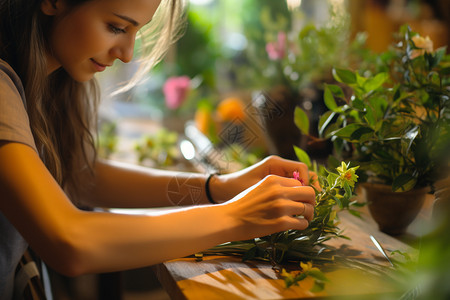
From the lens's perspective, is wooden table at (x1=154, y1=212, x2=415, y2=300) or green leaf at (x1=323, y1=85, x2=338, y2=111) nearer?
wooden table at (x1=154, y1=212, x2=415, y2=300)

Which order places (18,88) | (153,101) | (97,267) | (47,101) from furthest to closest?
(153,101), (47,101), (18,88), (97,267)

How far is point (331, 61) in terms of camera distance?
133cm

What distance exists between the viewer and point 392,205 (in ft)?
2.85

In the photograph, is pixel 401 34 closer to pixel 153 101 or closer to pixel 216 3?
pixel 153 101

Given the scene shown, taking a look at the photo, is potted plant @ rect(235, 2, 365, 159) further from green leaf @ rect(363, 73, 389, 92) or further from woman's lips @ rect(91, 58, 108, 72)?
woman's lips @ rect(91, 58, 108, 72)

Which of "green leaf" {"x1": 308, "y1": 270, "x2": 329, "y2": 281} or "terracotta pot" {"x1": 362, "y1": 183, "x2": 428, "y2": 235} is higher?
"terracotta pot" {"x1": 362, "y1": 183, "x2": 428, "y2": 235}

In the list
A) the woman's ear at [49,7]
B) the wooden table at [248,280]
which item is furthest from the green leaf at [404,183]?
the woman's ear at [49,7]

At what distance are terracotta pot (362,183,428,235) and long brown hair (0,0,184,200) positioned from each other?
23.1 inches

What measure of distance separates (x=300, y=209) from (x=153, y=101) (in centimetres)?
222

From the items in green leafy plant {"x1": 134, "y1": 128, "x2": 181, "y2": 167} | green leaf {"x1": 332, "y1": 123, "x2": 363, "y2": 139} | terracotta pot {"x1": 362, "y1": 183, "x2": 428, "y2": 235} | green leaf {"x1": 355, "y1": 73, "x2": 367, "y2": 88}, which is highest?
green leaf {"x1": 355, "y1": 73, "x2": 367, "y2": 88}

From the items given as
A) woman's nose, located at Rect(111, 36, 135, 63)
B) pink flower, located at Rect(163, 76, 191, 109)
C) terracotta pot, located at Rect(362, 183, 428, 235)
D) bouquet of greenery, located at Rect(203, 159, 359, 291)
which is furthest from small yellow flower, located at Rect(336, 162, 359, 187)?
pink flower, located at Rect(163, 76, 191, 109)

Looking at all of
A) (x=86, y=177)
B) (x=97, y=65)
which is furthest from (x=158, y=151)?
(x=97, y=65)

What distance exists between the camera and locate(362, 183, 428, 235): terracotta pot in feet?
2.83

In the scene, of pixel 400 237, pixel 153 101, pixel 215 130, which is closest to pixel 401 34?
pixel 400 237
